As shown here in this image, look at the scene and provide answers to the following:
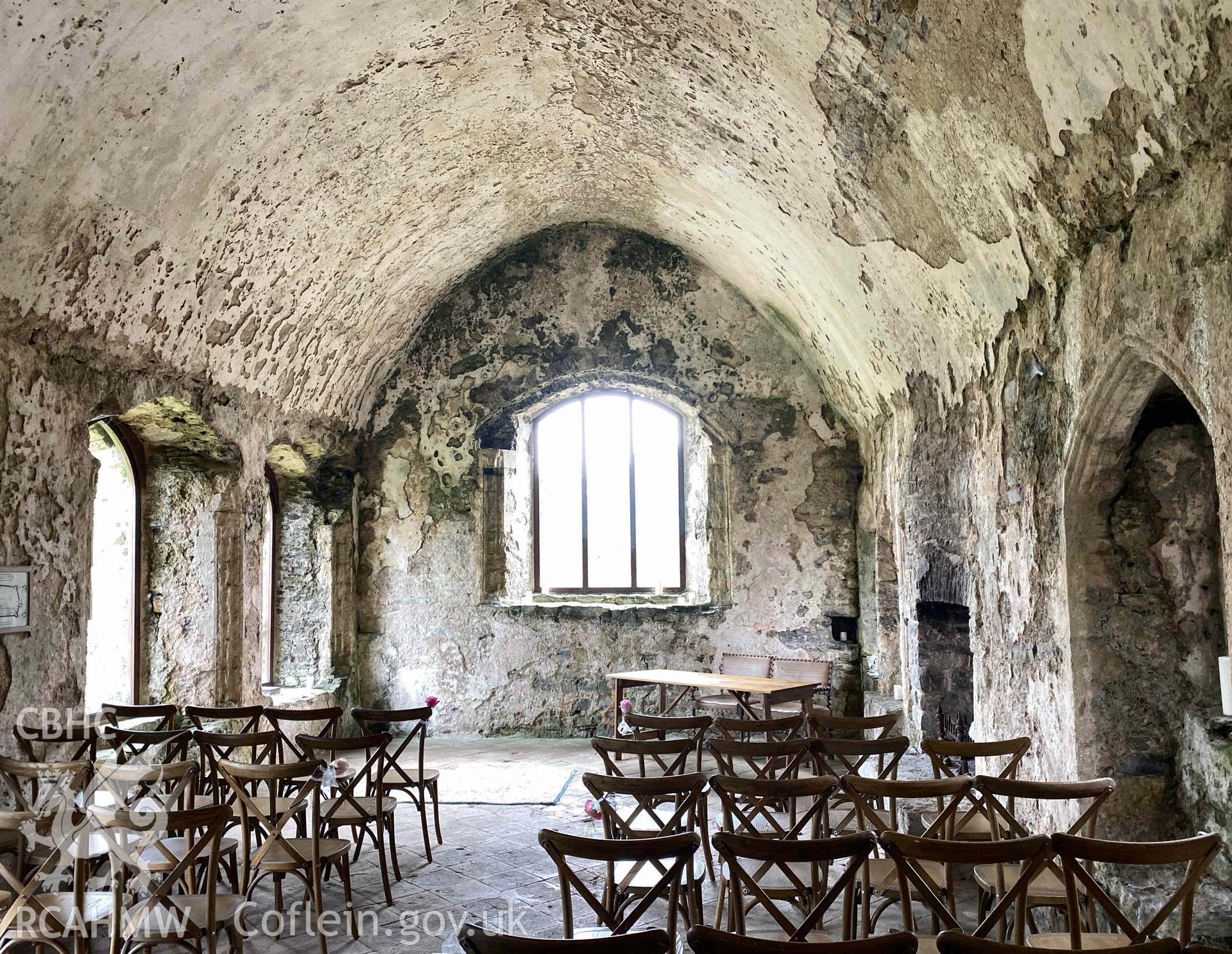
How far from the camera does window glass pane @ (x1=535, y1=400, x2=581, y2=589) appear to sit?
368 inches

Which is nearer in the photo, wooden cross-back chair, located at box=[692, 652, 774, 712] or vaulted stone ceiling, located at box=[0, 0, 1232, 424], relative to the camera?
vaulted stone ceiling, located at box=[0, 0, 1232, 424]

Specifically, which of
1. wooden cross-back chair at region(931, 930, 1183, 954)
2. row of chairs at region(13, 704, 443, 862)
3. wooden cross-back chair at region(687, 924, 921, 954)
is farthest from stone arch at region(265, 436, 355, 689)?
wooden cross-back chair at region(931, 930, 1183, 954)

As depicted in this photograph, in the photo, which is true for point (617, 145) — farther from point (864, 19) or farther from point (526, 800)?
point (526, 800)

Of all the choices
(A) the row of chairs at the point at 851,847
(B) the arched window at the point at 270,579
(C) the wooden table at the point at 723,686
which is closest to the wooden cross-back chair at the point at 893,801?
(A) the row of chairs at the point at 851,847

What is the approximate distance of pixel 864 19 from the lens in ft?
12.3

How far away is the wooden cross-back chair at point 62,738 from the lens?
4.46 metres

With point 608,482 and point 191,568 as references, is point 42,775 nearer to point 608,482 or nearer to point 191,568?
point 191,568

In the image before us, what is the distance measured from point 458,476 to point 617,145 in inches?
134

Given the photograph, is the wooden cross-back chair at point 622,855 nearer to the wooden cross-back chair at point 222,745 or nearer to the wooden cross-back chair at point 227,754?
the wooden cross-back chair at point 227,754

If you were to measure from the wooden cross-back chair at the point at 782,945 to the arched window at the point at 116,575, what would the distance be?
5489 mm

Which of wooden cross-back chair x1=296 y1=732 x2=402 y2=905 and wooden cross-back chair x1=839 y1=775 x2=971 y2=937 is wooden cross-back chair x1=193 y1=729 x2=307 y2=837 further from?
wooden cross-back chair x1=839 y1=775 x2=971 y2=937

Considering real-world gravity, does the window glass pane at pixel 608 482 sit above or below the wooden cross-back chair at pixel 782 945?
above

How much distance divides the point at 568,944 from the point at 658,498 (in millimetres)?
7143

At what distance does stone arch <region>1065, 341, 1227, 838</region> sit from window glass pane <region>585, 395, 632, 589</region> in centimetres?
548
